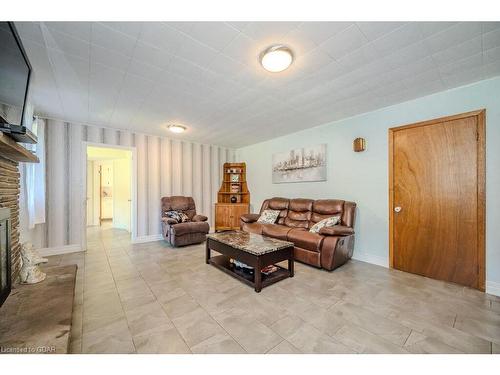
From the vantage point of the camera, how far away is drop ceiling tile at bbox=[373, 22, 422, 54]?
1.51m

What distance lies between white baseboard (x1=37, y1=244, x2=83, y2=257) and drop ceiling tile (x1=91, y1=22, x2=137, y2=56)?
11.8 ft

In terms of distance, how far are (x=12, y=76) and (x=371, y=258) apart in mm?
4334

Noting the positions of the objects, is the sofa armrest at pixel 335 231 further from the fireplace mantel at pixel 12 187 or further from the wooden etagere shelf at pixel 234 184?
the fireplace mantel at pixel 12 187

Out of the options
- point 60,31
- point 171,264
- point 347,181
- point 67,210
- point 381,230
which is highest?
point 60,31

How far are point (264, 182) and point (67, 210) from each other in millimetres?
3972

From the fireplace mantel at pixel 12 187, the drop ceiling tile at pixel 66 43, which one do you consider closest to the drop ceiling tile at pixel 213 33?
the drop ceiling tile at pixel 66 43

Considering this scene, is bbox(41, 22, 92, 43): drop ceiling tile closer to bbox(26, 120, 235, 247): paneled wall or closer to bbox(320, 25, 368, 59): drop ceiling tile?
bbox(320, 25, 368, 59): drop ceiling tile

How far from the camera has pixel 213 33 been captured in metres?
1.56

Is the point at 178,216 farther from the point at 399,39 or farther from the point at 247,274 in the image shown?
the point at 399,39

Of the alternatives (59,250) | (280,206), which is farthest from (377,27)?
(59,250)

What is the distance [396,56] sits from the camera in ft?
6.01

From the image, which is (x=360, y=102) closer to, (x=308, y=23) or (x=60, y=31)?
(x=308, y=23)

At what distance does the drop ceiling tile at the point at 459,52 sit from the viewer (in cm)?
167
